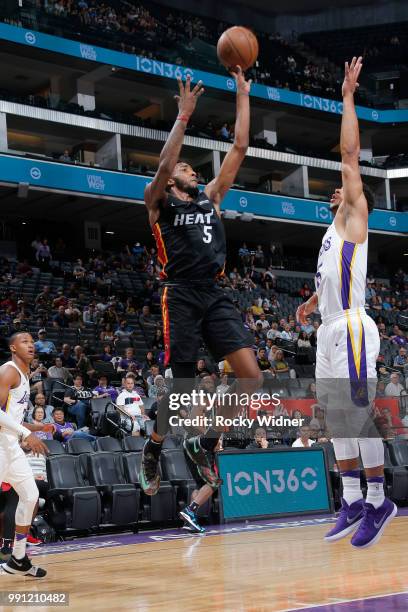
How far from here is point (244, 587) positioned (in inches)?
278

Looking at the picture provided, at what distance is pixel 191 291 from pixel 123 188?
24.0 m

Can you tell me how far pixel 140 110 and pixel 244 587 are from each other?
32.7 m

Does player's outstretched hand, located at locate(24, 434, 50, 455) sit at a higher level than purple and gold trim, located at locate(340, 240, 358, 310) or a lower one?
lower

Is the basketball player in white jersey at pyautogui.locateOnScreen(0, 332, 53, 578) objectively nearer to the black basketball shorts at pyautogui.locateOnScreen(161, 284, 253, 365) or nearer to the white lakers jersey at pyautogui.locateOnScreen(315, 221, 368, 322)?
the black basketball shorts at pyautogui.locateOnScreen(161, 284, 253, 365)

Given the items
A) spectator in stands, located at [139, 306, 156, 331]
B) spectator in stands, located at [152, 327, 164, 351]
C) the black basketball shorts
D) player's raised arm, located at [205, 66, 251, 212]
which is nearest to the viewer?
the black basketball shorts

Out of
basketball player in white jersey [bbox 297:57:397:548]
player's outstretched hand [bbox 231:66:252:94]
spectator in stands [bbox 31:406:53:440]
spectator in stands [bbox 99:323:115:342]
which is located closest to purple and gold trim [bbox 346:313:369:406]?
basketball player in white jersey [bbox 297:57:397:548]

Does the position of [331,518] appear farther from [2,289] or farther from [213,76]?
[213,76]

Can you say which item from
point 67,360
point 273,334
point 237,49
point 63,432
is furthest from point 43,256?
point 237,49

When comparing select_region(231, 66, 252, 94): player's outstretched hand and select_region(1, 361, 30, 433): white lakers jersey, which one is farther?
select_region(1, 361, 30, 433): white lakers jersey

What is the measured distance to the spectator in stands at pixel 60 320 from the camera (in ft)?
68.7

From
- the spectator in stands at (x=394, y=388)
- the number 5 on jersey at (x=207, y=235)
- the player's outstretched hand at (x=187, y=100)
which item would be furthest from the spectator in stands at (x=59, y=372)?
the player's outstretched hand at (x=187, y=100)

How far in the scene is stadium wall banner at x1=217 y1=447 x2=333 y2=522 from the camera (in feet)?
41.2

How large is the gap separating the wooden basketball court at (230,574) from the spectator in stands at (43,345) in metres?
7.67

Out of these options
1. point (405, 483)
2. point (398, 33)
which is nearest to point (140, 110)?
point (398, 33)
